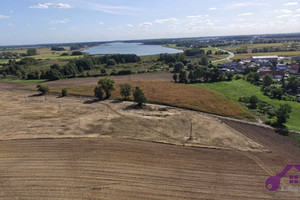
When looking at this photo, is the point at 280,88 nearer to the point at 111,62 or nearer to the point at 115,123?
the point at 115,123

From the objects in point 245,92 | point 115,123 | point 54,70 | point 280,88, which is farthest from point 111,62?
point 280,88

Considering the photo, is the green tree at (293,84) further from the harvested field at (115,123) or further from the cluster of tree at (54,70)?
the cluster of tree at (54,70)

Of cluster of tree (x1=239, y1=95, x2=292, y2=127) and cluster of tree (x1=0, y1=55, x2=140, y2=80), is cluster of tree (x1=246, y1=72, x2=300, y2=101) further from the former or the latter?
cluster of tree (x1=0, y1=55, x2=140, y2=80)

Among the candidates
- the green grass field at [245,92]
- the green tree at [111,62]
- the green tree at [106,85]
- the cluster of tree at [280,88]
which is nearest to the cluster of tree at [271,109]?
the green grass field at [245,92]

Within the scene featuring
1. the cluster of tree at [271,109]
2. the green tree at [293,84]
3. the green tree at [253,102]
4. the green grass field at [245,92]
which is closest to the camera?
the cluster of tree at [271,109]

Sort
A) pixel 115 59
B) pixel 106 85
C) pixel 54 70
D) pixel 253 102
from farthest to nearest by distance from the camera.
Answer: pixel 115 59 → pixel 54 70 → pixel 106 85 → pixel 253 102

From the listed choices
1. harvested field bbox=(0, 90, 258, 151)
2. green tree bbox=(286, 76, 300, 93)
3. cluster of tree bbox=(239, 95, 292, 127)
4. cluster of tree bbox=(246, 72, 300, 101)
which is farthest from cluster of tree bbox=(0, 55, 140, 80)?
green tree bbox=(286, 76, 300, 93)

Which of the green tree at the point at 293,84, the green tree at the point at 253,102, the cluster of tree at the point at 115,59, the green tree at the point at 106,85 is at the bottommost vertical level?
the green tree at the point at 253,102
